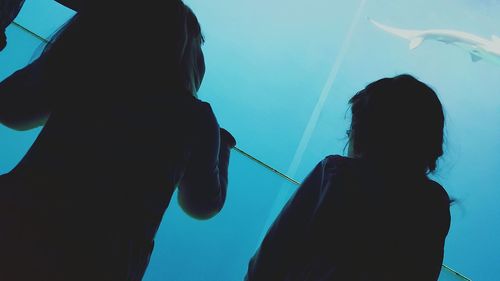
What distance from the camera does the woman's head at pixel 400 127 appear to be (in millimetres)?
721

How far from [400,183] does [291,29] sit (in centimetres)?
648

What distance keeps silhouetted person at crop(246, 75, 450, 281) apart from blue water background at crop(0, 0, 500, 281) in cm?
323

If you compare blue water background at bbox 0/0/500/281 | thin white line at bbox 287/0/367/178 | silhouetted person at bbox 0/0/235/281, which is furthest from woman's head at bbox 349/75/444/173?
thin white line at bbox 287/0/367/178

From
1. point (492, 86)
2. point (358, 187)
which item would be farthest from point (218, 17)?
point (358, 187)

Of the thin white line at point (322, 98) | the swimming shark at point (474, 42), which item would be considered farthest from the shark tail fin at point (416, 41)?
the thin white line at point (322, 98)

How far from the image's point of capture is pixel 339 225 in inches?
25.8

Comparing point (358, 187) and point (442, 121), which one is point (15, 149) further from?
point (442, 121)

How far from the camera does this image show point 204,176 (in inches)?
25.7

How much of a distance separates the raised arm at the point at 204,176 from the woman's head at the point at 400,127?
29 centimetres

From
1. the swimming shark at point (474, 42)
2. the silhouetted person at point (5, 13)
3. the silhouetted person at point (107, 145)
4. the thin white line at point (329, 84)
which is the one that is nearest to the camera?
the silhouetted person at point (107, 145)

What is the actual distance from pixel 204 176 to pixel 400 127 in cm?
39

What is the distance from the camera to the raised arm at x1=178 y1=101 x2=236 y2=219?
0.65 m

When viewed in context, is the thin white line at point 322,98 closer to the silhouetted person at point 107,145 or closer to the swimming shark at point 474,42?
the swimming shark at point 474,42

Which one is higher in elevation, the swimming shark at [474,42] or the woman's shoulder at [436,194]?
the swimming shark at [474,42]
